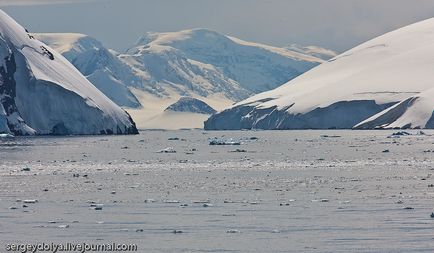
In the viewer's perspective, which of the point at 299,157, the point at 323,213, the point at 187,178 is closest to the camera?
the point at 323,213

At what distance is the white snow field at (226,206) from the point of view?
32406mm

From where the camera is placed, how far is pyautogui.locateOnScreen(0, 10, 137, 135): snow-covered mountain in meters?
146

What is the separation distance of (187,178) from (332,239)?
25839mm

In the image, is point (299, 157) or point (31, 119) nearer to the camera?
point (299, 157)

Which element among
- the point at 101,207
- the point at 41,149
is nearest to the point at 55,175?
the point at 101,207

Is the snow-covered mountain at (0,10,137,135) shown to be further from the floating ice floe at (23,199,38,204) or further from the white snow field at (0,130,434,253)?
the floating ice floe at (23,199,38,204)

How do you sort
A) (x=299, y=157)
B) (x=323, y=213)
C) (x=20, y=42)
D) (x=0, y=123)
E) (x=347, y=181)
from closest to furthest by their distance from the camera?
(x=323, y=213) → (x=347, y=181) → (x=299, y=157) → (x=0, y=123) → (x=20, y=42)

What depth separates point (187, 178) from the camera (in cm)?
5784

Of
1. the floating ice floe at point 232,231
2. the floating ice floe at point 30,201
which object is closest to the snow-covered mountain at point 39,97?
the floating ice floe at point 30,201

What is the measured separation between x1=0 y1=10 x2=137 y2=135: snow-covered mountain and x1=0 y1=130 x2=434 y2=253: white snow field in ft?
A: 253

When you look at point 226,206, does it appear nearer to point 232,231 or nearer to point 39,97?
point 232,231

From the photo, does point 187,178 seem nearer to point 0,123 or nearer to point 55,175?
point 55,175

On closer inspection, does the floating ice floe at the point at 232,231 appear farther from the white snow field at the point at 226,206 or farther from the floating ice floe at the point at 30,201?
the floating ice floe at the point at 30,201

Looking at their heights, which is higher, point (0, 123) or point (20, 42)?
point (20, 42)
